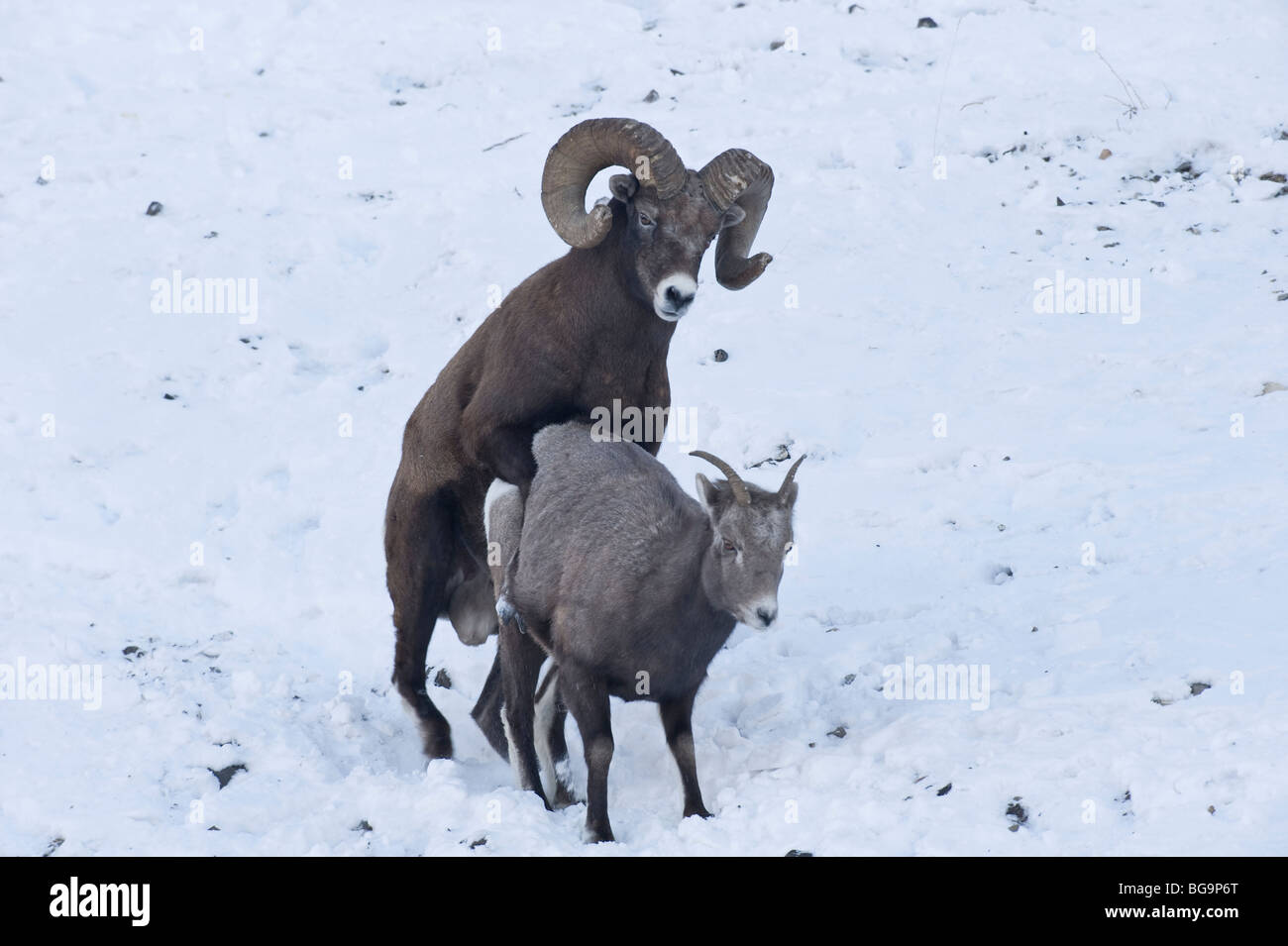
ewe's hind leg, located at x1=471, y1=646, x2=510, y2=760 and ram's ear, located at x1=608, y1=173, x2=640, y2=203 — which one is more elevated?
ram's ear, located at x1=608, y1=173, x2=640, y2=203

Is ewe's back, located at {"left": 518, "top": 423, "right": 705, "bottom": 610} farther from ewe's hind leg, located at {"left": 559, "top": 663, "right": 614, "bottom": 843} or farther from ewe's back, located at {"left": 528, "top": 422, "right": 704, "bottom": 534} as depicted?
ewe's hind leg, located at {"left": 559, "top": 663, "right": 614, "bottom": 843}

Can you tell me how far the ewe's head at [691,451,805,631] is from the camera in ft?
25.3

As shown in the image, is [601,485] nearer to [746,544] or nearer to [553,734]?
[746,544]

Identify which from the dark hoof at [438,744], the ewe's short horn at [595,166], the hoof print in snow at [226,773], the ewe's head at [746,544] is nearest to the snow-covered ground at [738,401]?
the hoof print in snow at [226,773]

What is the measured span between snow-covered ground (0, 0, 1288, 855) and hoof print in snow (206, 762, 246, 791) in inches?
0.7

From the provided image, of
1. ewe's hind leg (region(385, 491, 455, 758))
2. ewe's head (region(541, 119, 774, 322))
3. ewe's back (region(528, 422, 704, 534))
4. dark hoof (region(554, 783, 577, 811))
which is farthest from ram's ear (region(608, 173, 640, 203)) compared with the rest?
dark hoof (region(554, 783, 577, 811))

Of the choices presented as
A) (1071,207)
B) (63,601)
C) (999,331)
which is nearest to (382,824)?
(63,601)

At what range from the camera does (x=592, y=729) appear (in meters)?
8.24

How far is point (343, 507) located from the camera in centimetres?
1186

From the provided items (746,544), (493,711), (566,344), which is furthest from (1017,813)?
(493,711)

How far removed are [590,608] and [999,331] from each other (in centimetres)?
614

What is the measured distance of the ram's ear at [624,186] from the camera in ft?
29.0

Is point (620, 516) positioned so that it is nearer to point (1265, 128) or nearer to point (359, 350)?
point (359, 350)

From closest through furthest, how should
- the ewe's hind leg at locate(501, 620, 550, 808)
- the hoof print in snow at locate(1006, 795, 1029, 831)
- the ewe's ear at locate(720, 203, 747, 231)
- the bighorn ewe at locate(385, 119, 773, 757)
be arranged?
the hoof print in snow at locate(1006, 795, 1029, 831)
the bighorn ewe at locate(385, 119, 773, 757)
the ewe's hind leg at locate(501, 620, 550, 808)
the ewe's ear at locate(720, 203, 747, 231)
